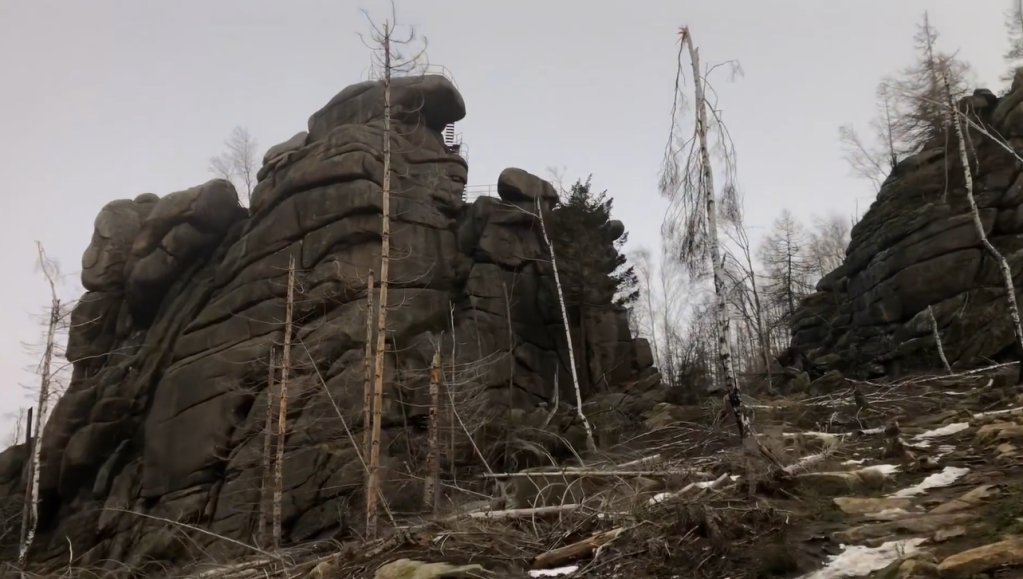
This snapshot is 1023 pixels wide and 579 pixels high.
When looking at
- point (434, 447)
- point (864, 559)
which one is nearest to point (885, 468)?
point (864, 559)

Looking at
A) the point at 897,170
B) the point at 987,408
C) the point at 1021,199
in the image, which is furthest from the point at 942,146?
the point at 987,408

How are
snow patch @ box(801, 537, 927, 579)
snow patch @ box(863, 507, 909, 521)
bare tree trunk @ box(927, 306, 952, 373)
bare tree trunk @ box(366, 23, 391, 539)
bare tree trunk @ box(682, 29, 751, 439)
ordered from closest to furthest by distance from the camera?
1. snow patch @ box(801, 537, 927, 579)
2. snow patch @ box(863, 507, 909, 521)
3. bare tree trunk @ box(682, 29, 751, 439)
4. bare tree trunk @ box(366, 23, 391, 539)
5. bare tree trunk @ box(927, 306, 952, 373)

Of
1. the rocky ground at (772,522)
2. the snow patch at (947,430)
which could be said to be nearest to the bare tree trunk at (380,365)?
the rocky ground at (772,522)

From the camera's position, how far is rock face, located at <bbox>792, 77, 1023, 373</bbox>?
65.4ft

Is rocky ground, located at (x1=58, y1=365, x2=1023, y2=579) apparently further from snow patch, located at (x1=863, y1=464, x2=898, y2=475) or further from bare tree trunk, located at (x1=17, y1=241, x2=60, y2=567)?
bare tree trunk, located at (x1=17, y1=241, x2=60, y2=567)

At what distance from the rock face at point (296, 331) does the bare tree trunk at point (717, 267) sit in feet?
31.7

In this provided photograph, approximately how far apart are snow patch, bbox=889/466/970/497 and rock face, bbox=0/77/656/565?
12.7 metres

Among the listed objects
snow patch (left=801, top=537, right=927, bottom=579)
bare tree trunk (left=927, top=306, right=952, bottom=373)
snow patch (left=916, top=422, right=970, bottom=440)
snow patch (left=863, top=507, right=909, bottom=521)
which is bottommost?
snow patch (left=801, top=537, right=927, bottom=579)

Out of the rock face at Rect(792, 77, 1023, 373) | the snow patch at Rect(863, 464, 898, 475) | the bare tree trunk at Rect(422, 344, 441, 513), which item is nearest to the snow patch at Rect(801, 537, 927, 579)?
the snow patch at Rect(863, 464, 898, 475)

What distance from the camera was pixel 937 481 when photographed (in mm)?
6254

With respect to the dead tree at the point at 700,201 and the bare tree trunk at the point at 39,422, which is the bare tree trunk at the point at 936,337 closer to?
the dead tree at the point at 700,201

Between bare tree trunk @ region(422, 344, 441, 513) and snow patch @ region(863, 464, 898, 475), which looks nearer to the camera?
snow patch @ region(863, 464, 898, 475)

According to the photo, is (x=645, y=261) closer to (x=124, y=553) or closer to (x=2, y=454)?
(x=124, y=553)

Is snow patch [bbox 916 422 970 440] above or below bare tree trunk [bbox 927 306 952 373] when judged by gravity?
below
